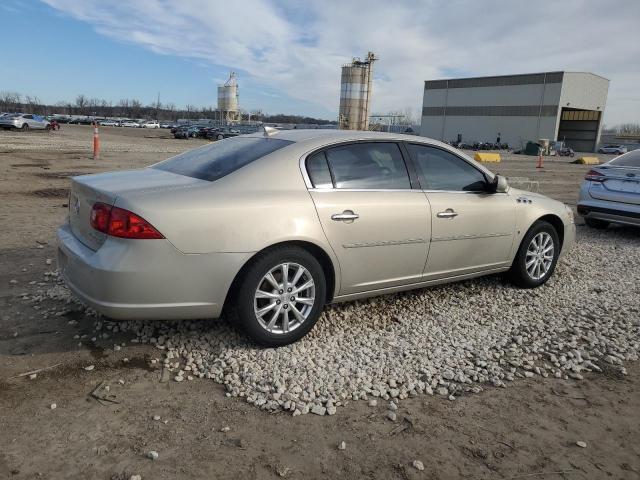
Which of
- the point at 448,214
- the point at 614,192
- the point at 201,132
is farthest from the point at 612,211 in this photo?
the point at 201,132

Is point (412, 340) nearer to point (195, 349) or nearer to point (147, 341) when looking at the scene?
point (195, 349)

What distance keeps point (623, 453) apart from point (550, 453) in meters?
0.40

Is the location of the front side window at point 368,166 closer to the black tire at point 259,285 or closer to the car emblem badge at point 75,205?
the black tire at point 259,285

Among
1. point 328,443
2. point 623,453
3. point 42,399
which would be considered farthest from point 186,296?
point 623,453

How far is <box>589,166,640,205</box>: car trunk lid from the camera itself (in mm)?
7816

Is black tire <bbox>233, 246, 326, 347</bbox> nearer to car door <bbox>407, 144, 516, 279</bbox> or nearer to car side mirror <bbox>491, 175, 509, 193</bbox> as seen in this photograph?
car door <bbox>407, 144, 516, 279</bbox>

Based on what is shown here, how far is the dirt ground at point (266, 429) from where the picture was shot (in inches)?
99.5

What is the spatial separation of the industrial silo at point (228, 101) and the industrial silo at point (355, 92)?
1111 inches

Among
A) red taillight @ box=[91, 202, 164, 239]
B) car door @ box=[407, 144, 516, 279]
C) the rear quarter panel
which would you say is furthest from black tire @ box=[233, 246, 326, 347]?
the rear quarter panel

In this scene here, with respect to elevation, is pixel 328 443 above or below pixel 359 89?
below

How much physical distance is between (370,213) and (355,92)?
7531cm

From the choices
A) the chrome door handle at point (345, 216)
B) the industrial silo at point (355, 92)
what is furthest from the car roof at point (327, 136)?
the industrial silo at point (355, 92)

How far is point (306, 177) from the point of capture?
3797 millimetres

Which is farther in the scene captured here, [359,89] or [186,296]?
[359,89]
